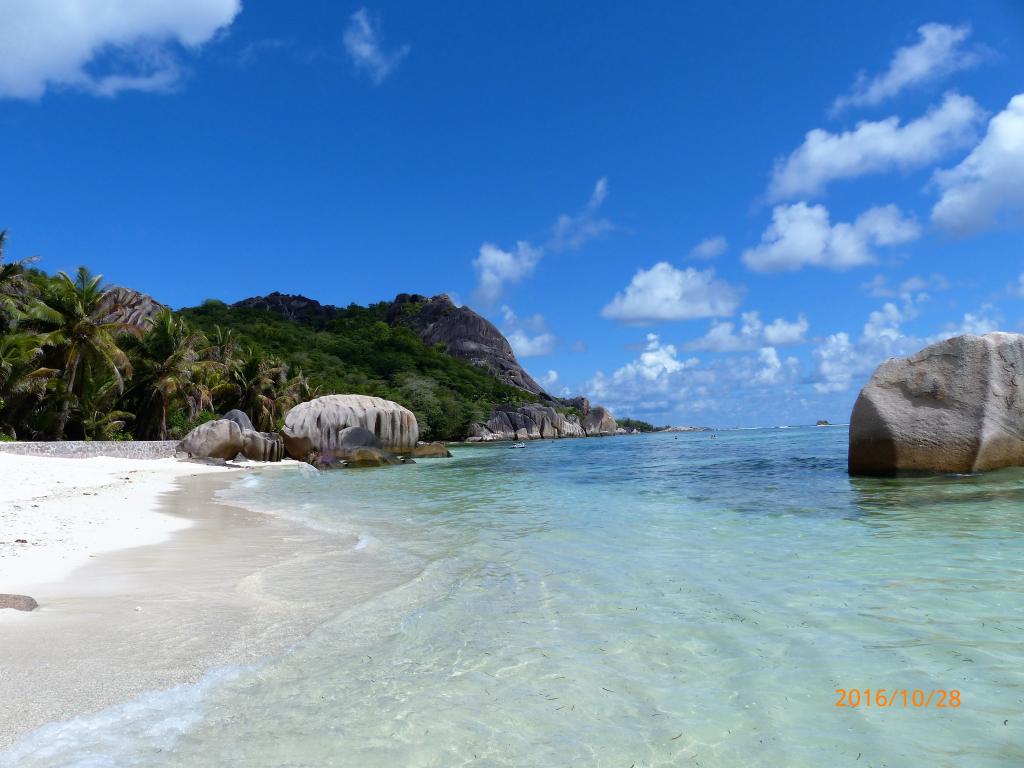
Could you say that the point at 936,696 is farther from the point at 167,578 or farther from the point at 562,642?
the point at 167,578

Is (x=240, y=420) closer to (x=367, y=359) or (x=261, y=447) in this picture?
(x=261, y=447)

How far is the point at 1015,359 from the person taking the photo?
1325 centimetres

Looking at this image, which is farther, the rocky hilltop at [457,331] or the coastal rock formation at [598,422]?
the rocky hilltop at [457,331]

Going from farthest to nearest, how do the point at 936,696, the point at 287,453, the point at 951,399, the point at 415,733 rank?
the point at 287,453 → the point at 951,399 → the point at 936,696 → the point at 415,733

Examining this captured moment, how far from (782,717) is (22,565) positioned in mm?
6694

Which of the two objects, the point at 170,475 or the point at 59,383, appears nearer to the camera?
the point at 170,475

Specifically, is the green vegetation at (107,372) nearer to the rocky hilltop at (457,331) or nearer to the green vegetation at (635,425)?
the rocky hilltop at (457,331)

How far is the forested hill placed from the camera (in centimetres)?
6675

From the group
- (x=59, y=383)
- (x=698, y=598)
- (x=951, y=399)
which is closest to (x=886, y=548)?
(x=698, y=598)

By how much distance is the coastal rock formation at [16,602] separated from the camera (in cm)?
449

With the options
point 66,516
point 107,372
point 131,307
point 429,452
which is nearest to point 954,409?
point 66,516

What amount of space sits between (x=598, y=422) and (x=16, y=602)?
109127 mm

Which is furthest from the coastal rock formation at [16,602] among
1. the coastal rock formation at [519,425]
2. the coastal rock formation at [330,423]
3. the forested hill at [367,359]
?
the coastal rock formation at [519,425]

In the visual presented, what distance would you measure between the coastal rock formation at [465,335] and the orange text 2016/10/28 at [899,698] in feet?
378
